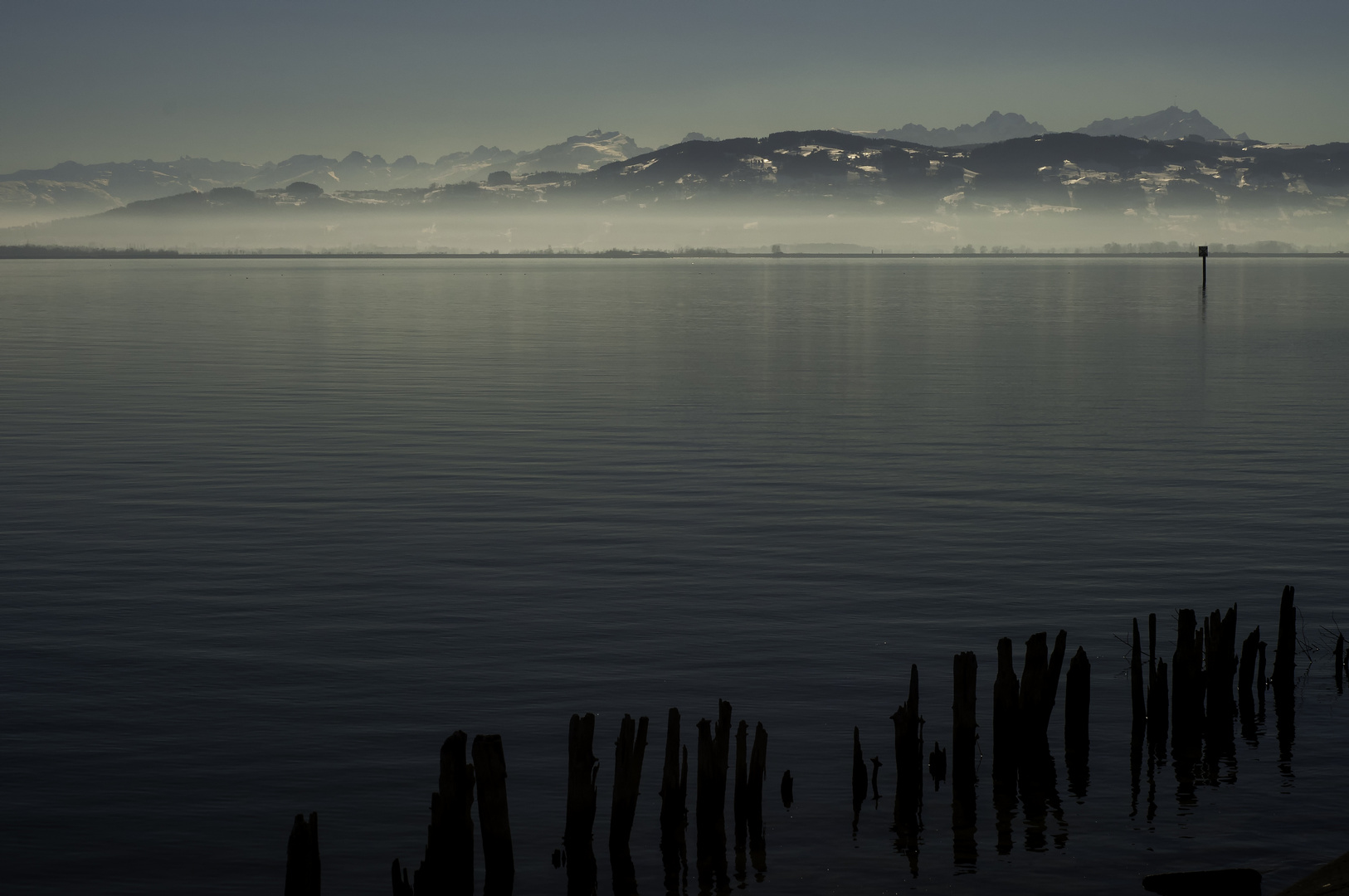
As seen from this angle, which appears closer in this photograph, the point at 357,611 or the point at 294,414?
the point at 357,611

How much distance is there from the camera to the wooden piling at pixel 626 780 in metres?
15.0

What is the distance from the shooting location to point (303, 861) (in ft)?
44.5

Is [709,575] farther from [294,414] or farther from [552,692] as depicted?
[294,414]

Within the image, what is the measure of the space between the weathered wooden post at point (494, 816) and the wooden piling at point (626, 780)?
1.23 m

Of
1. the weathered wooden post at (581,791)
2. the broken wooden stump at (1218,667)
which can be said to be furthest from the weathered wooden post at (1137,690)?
the weathered wooden post at (581,791)

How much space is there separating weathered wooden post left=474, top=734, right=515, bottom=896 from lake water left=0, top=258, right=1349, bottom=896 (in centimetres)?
58

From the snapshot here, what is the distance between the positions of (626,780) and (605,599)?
40.0ft

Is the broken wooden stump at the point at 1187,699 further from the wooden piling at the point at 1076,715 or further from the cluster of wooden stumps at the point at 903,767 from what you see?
the wooden piling at the point at 1076,715

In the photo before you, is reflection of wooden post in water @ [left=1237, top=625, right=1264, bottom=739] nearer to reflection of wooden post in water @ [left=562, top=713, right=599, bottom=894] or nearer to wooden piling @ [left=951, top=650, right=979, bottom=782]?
wooden piling @ [left=951, top=650, right=979, bottom=782]

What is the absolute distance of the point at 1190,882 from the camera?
1558 centimetres

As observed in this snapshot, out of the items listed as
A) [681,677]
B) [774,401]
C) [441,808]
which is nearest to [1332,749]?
[681,677]

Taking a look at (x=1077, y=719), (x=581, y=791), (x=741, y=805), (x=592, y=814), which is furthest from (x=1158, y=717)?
(x=581, y=791)

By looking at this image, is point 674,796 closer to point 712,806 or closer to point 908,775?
point 712,806

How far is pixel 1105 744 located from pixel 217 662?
46.7 feet
